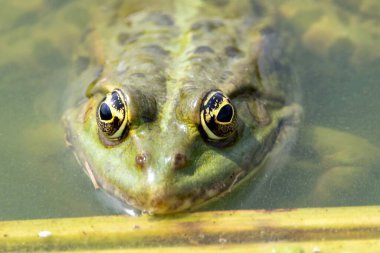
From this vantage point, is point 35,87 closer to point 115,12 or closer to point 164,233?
point 115,12

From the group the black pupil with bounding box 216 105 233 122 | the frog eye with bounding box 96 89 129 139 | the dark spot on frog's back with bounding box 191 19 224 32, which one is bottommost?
the frog eye with bounding box 96 89 129 139

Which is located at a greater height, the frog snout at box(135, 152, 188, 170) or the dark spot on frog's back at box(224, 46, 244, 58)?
the dark spot on frog's back at box(224, 46, 244, 58)

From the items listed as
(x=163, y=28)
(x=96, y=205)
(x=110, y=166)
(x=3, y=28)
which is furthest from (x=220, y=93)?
(x=3, y=28)

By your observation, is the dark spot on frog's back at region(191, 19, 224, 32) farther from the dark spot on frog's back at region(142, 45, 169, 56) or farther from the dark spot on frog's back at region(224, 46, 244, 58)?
the dark spot on frog's back at region(142, 45, 169, 56)

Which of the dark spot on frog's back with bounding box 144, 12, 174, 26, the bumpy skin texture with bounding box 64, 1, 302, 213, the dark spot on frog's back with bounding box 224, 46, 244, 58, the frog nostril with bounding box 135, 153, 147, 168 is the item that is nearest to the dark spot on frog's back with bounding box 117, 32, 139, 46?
the bumpy skin texture with bounding box 64, 1, 302, 213

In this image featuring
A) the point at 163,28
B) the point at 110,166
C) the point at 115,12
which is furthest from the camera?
the point at 115,12

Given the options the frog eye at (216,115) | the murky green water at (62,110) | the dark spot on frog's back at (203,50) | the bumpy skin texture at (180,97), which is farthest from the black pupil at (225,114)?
the dark spot on frog's back at (203,50)

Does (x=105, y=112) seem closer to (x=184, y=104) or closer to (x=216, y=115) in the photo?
(x=184, y=104)

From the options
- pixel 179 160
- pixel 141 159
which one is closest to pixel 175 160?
pixel 179 160

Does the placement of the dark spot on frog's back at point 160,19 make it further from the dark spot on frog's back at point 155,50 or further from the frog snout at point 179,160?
the frog snout at point 179,160
